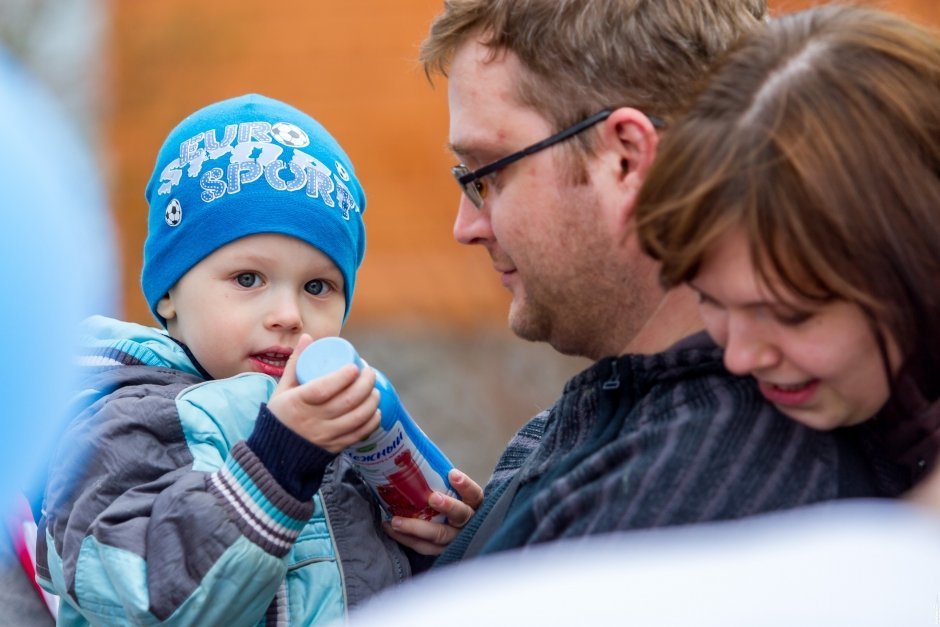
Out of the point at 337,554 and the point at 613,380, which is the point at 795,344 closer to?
the point at 613,380

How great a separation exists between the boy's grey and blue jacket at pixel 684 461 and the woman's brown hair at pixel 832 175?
178 millimetres

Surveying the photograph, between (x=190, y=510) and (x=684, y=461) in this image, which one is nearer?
(x=684, y=461)

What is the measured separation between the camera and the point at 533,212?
88.4 inches

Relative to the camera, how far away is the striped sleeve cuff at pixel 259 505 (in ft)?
6.70

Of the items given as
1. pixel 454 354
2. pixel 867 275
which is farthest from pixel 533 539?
pixel 454 354

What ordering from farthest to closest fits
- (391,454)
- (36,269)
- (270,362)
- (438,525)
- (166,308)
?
(166,308), (270,362), (438,525), (391,454), (36,269)

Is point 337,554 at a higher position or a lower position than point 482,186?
lower

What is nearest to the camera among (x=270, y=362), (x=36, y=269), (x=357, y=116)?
(x=36, y=269)

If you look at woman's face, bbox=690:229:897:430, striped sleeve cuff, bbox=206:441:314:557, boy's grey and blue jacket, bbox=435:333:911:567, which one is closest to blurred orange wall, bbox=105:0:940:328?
striped sleeve cuff, bbox=206:441:314:557

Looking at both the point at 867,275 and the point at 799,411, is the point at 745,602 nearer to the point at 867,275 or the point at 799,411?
the point at 867,275

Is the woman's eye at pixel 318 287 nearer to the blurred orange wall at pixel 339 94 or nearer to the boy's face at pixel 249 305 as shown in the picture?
the boy's face at pixel 249 305

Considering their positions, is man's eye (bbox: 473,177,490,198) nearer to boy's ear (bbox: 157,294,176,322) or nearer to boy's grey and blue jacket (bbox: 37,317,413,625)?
boy's grey and blue jacket (bbox: 37,317,413,625)

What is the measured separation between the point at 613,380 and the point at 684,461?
32 centimetres

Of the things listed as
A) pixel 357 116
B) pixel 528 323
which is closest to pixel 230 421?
pixel 528 323
